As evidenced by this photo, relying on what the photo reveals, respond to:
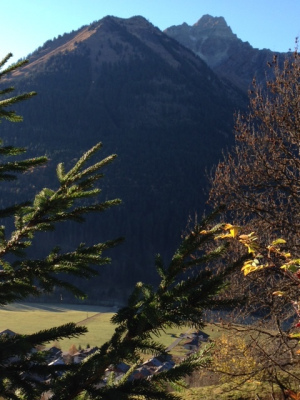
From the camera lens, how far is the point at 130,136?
14838cm

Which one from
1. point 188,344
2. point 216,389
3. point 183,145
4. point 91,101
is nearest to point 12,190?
point 183,145

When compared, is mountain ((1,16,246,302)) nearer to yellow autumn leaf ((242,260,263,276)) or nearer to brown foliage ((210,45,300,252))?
brown foliage ((210,45,300,252))

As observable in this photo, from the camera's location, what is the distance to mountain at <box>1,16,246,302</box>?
112 m

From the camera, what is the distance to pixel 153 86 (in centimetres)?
18075

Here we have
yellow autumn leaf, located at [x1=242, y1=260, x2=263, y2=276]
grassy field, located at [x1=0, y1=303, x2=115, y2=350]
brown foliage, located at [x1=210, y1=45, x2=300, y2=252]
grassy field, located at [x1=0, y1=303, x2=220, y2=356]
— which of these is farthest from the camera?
grassy field, located at [x1=0, y1=303, x2=115, y2=350]

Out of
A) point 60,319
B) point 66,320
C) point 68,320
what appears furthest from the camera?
point 60,319

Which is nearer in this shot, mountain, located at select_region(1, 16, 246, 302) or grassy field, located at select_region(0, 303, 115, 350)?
grassy field, located at select_region(0, 303, 115, 350)

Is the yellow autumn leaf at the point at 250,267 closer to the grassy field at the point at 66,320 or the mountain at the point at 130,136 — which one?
the grassy field at the point at 66,320

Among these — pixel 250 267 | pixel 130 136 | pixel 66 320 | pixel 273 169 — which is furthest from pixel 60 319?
pixel 130 136

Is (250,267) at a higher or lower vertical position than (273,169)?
lower

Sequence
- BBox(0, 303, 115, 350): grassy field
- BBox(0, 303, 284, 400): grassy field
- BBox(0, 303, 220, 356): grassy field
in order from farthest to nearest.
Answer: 1. BBox(0, 303, 115, 350): grassy field
2. BBox(0, 303, 220, 356): grassy field
3. BBox(0, 303, 284, 400): grassy field

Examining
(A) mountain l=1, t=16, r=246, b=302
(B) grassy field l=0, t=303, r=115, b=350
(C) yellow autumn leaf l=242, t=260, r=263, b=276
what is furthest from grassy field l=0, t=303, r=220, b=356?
(C) yellow autumn leaf l=242, t=260, r=263, b=276

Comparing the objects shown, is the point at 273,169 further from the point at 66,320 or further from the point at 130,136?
the point at 130,136

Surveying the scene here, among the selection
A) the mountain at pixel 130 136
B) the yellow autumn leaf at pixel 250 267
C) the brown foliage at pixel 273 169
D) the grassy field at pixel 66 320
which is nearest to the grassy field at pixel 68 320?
the grassy field at pixel 66 320
